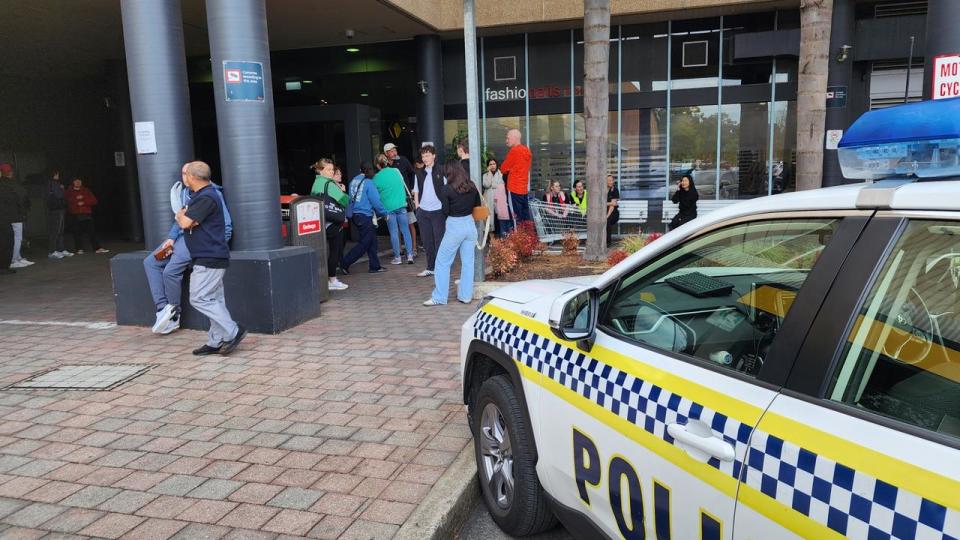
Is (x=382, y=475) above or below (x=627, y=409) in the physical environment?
below

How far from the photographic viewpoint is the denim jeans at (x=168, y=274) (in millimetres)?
6777

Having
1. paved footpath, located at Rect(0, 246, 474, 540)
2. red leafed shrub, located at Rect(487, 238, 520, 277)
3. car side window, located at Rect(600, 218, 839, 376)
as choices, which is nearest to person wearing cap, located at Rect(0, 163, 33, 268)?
paved footpath, located at Rect(0, 246, 474, 540)

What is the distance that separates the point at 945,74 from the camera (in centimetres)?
630

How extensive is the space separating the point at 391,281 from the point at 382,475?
638 centimetres

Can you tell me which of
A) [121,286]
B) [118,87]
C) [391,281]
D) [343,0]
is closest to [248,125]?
[121,286]

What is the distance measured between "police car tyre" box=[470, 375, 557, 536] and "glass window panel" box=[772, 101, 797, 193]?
1288 centimetres

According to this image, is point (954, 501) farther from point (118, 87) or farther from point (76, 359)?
point (118, 87)

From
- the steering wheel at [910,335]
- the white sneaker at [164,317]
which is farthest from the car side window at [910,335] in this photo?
the white sneaker at [164,317]

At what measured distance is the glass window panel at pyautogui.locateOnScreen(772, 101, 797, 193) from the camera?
1426 cm

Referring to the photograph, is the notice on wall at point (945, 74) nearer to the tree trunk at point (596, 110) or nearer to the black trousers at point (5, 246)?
the tree trunk at point (596, 110)

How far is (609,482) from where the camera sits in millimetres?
2350

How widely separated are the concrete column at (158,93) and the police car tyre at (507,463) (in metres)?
4.99

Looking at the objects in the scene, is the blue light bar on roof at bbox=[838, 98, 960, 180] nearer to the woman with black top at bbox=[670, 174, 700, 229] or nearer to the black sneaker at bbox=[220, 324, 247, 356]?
the black sneaker at bbox=[220, 324, 247, 356]

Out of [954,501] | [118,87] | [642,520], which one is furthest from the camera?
→ [118,87]
